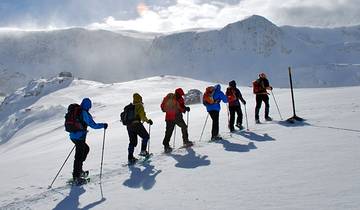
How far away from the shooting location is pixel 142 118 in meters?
12.3

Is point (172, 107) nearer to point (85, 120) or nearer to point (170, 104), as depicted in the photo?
point (170, 104)

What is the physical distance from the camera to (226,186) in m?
8.73

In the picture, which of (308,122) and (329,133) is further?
(308,122)

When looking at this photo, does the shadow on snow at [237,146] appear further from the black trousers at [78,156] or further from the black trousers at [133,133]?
the black trousers at [78,156]

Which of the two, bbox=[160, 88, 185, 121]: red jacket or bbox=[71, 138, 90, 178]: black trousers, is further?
bbox=[160, 88, 185, 121]: red jacket

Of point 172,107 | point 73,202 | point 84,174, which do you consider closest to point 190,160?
point 172,107

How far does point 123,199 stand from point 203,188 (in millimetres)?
1586

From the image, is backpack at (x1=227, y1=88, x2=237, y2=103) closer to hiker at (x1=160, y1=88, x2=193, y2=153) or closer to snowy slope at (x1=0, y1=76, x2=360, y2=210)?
snowy slope at (x1=0, y1=76, x2=360, y2=210)

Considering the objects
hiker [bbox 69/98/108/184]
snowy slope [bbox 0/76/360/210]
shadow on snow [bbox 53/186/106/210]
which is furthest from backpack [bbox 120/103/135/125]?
shadow on snow [bbox 53/186/106/210]

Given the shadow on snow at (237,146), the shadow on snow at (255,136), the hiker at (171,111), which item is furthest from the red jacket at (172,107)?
the shadow on snow at (255,136)

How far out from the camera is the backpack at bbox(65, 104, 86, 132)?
10.5 meters

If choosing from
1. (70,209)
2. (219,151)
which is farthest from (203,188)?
(219,151)

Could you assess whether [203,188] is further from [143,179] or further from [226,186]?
[143,179]

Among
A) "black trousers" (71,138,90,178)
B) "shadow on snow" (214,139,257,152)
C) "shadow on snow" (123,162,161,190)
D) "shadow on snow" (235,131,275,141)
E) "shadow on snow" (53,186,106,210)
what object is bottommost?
"shadow on snow" (53,186,106,210)
